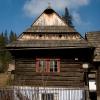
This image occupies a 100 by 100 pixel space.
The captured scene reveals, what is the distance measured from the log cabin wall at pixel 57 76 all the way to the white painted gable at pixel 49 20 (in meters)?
2.93

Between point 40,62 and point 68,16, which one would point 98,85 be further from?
point 68,16

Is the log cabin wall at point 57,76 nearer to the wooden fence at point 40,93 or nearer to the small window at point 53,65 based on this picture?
the small window at point 53,65

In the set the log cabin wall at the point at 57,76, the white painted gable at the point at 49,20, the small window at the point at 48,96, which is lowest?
the small window at the point at 48,96

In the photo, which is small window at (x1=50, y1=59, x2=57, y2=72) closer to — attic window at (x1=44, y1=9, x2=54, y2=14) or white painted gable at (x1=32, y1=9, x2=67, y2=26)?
white painted gable at (x1=32, y1=9, x2=67, y2=26)

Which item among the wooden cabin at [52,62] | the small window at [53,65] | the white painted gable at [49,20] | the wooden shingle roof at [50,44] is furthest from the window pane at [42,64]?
the white painted gable at [49,20]

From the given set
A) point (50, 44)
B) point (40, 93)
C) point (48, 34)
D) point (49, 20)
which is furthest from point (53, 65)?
point (49, 20)

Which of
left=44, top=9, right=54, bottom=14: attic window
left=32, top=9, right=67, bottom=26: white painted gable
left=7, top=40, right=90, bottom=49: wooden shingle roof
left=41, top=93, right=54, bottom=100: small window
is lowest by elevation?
left=41, top=93, right=54, bottom=100: small window

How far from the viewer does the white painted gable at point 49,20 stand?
24420 mm

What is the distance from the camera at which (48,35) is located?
78.2 feet

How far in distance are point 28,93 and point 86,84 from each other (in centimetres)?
417

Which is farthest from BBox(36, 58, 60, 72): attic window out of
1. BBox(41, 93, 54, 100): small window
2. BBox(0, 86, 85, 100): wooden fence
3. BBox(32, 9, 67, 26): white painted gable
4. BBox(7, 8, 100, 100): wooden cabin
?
BBox(32, 9, 67, 26): white painted gable

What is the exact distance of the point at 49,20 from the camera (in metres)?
24.5

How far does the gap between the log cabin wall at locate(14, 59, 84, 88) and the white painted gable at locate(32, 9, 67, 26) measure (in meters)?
2.93

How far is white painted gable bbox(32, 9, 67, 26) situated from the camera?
24420 mm
